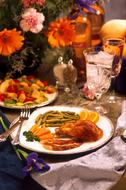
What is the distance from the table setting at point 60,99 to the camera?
2.96 ft

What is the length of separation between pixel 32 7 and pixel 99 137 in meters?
0.52

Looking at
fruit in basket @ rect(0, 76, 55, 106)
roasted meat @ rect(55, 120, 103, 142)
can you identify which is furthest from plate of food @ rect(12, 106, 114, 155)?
fruit in basket @ rect(0, 76, 55, 106)

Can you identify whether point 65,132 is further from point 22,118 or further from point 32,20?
point 32,20

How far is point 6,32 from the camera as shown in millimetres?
1271

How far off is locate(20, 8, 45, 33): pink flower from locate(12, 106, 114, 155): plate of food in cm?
29

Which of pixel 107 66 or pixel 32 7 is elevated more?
pixel 32 7

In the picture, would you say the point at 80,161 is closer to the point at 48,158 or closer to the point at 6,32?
the point at 48,158

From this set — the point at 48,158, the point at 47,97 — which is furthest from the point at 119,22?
the point at 48,158

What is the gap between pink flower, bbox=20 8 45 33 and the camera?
130cm

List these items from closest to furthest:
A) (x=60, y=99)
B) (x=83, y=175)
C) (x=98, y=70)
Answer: (x=83, y=175) → (x=98, y=70) → (x=60, y=99)

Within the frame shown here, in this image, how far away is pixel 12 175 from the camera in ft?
2.96

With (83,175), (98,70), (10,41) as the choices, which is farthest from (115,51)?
(83,175)

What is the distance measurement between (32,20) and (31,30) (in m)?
0.03

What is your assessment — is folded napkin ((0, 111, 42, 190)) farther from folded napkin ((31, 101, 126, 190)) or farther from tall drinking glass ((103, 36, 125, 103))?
tall drinking glass ((103, 36, 125, 103))
